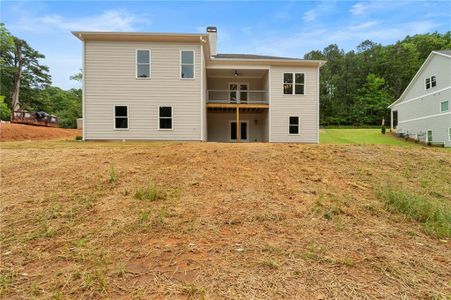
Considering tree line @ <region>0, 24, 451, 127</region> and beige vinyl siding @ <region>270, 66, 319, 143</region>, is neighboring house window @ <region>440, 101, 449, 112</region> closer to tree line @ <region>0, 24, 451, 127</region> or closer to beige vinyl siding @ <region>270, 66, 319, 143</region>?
beige vinyl siding @ <region>270, 66, 319, 143</region>

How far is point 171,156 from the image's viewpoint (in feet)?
24.7

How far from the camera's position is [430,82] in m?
24.4

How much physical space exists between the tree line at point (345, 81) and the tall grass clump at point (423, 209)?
4117cm

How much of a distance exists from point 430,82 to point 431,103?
74.4 inches

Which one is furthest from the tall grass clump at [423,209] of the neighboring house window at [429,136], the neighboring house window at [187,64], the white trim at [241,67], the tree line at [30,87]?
the tree line at [30,87]

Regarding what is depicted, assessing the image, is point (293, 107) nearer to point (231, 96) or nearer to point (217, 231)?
point (231, 96)

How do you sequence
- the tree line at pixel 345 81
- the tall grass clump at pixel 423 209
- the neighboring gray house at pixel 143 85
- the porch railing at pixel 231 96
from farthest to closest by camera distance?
the tree line at pixel 345 81
the porch railing at pixel 231 96
the neighboring gray house at pixel 143 85
the tall grass clump at pixel 423 209

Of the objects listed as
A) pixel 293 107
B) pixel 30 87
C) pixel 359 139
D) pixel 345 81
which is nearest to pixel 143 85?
pixel 293 107

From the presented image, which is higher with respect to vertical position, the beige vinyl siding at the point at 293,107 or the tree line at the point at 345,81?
the tree line at the point at 345,81

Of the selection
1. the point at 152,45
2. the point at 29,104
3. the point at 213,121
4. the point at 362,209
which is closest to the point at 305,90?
the point at 213,121

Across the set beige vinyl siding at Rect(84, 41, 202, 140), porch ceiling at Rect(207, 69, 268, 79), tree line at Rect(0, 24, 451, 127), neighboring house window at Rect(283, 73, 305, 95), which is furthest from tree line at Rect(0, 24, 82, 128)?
neighboring house window at Rect(283, 73, 305, 95)

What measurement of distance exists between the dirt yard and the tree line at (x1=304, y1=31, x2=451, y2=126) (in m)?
41.9

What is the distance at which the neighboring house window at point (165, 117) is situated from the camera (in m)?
15.0

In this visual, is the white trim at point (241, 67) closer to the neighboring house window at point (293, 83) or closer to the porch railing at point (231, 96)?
the neighboring house window at point (293, 83)
